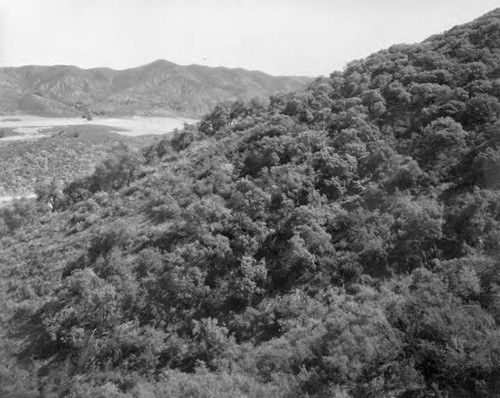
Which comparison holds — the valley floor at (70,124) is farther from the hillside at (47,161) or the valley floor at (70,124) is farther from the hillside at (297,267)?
the hillside at (297,267)

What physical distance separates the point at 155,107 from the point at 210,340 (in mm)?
173853

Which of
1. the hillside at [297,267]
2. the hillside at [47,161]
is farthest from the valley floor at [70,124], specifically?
the hillside at [297,267]

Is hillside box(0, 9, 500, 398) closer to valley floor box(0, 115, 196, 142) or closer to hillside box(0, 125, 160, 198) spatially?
hillside box(0, 125, 160, 198)

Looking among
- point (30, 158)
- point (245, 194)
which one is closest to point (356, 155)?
point (245, 194)

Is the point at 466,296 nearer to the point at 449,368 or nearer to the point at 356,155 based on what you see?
the point at 449,368

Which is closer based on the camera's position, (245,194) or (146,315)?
(146,315)

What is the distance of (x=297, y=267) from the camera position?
59.3 ft

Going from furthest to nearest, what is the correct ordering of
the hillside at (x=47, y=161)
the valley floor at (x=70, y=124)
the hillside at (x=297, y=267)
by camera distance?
the valley floor at (x=70, y=124) → the hillside at (x=47, y=161) → the hillside at (x=297, y=267)

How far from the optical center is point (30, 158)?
70062 mm

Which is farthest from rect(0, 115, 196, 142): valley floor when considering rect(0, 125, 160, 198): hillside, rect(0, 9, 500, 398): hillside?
rect(0, 9, 500, 398): hillside

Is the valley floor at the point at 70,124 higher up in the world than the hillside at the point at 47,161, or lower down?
higher up

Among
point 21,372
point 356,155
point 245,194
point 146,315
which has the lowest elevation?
point 21,372

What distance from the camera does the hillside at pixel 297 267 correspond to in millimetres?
→ 13531

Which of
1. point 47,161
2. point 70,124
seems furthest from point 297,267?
point 70,124
